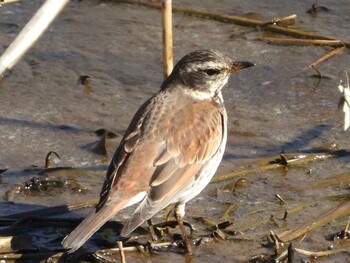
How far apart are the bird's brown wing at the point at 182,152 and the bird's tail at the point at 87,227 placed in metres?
0.20

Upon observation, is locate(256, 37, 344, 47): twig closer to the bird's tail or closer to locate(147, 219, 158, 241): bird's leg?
locate(147, 219, 158, 241): bird's leg

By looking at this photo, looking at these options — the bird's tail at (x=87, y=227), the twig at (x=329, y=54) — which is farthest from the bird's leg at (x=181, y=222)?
the twig at (x=329, y=54)

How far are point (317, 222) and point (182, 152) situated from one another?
1.24 metres

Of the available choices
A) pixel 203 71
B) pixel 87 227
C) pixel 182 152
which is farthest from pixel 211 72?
pixel 87 227

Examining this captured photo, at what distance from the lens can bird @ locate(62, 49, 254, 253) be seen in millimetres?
7879

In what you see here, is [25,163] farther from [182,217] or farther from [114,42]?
[114,42]

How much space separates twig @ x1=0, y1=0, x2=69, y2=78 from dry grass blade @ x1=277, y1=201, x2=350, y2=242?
2.94m

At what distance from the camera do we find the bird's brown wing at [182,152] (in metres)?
7.97

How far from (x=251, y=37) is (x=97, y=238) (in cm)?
448

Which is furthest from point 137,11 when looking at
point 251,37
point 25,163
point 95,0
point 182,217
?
point 182,217

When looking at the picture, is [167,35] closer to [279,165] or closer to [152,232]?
[279,165]

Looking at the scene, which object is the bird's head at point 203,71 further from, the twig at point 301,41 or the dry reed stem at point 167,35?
the twig at point 301,41

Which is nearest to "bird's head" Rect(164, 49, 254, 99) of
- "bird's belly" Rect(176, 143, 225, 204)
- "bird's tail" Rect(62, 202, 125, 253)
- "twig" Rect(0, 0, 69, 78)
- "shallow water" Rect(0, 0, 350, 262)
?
"bird's belly" Rect(176, 143, 225, 204)

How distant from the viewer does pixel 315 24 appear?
1255 cm
